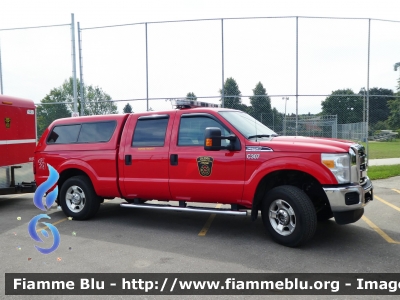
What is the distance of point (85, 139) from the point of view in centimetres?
751

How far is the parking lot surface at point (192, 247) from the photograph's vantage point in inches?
191

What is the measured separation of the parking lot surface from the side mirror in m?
1.39

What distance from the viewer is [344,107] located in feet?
48.2

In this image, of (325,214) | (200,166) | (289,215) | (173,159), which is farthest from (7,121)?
(325,214)

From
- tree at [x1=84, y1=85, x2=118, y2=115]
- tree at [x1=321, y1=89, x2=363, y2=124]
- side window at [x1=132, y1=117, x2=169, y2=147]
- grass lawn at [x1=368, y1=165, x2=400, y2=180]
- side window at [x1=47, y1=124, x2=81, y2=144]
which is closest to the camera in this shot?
side window at [x1=132, y1=117, x2=169, y2=147]

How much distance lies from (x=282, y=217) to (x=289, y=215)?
0.13 metres

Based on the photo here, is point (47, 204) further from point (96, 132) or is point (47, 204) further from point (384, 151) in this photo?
point (384, 151)

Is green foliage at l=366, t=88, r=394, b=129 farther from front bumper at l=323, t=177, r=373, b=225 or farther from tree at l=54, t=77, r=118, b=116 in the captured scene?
front bumper at l=323, t=177, r=373, b=225

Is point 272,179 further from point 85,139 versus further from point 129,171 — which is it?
point 85,139

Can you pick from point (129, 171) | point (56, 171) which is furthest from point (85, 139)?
point (129, 171)

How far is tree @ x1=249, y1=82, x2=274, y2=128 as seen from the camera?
14070mm

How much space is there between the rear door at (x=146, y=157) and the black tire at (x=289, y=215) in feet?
5.73

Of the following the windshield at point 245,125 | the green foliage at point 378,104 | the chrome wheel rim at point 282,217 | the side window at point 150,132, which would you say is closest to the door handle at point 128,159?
the side window at point 150,132

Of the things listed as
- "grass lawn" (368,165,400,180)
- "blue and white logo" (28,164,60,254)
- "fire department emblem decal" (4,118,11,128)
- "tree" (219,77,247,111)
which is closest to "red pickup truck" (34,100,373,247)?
"blue and white logo" (28,164,60,254)
